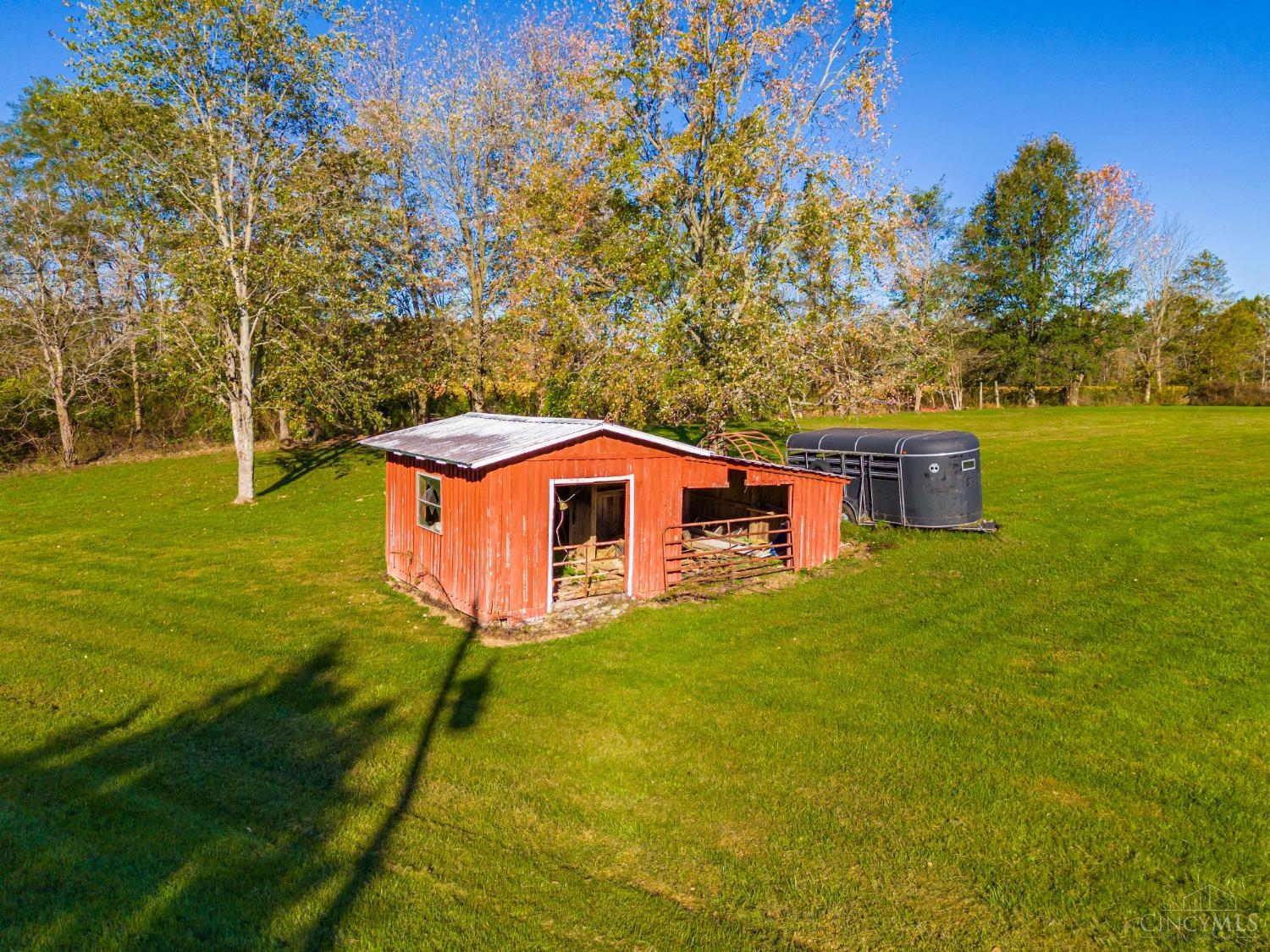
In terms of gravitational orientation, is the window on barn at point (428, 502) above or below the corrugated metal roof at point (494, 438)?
below

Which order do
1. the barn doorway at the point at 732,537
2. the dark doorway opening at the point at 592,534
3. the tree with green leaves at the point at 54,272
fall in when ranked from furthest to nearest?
the tree with green leaves at the point at 54,272 → the dark doorway opening at the point at 592,534 → the barn doorway at the point at 732,537

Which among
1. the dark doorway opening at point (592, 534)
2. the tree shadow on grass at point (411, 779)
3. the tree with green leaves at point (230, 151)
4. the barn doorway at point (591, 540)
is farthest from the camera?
the tree with green leaves at point (230, 151)

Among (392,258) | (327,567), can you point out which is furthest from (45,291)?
(327,567)

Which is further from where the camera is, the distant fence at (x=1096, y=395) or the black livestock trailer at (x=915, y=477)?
the distant fence at (x=1096, y=395)

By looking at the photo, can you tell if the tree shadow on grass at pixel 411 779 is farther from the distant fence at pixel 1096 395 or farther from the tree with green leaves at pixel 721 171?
the distant fence at pixel 1096 395

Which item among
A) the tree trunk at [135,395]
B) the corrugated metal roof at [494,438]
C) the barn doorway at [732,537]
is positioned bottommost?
the barn doorway at [732,537]

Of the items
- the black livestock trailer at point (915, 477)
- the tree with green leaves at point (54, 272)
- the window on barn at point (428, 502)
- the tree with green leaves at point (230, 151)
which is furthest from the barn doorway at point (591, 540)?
the tree with green leaves at point (54, 272)

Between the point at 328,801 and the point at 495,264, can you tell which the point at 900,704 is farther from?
the point at 495,264
